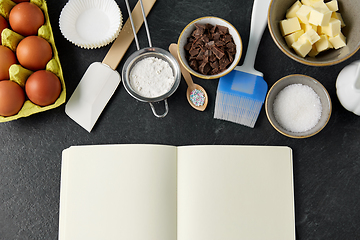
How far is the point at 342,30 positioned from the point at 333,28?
0.23 feet

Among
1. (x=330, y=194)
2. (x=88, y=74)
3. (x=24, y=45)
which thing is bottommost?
(x=330, y=194)

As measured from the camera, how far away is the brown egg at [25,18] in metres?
0.79

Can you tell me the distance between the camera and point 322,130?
2.77ft

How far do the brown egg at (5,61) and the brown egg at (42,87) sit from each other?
0.06 metres

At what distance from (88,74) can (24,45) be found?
18 centimetres

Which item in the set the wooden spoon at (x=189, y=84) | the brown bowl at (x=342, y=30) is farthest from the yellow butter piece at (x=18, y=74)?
the brown bowl at (x=342, y=30)

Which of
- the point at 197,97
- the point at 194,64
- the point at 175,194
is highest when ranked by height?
the point at 194,64

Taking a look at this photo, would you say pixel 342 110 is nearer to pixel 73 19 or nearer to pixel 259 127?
pixel 259 127

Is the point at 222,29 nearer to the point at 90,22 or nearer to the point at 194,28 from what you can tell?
the point at 194,28

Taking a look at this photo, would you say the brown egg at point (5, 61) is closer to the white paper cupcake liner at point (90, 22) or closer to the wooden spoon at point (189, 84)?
the white paper cupcake liner at point (90, 22)

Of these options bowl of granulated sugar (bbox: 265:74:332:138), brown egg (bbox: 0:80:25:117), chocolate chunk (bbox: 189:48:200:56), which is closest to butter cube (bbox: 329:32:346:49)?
bowl of granulated sugar (bbox: 265:74:332:138)

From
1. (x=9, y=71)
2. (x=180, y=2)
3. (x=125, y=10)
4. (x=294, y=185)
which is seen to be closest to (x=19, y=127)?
(x=9, y=71)

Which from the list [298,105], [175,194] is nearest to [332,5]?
[298,105]

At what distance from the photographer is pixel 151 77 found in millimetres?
835
